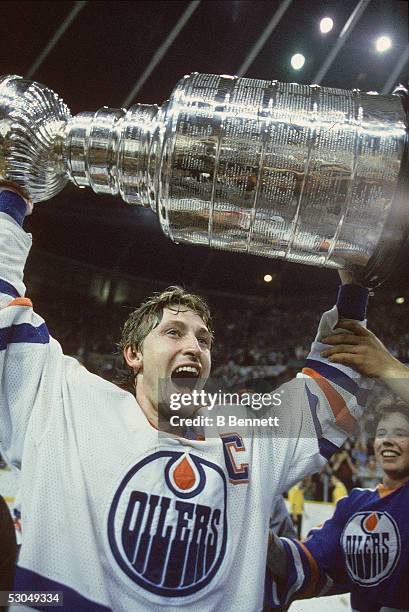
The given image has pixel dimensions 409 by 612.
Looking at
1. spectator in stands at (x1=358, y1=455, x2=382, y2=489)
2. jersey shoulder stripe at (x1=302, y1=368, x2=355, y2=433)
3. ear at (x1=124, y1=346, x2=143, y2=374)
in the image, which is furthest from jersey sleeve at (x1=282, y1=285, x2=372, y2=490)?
ear at (x1=124, y1=346, x2=143, y2=374)

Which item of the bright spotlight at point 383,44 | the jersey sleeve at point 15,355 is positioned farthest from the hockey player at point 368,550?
the bright spotlight at point 383,44

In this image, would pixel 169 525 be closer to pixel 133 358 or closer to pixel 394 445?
pixel 133 358

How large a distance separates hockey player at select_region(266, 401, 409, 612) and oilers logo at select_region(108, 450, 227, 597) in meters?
0.15

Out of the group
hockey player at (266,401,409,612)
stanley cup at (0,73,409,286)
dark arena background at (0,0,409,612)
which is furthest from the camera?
dark arena background at (0,0,409,612)

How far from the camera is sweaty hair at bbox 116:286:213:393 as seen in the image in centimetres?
82

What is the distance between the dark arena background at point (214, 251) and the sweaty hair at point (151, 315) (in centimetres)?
3

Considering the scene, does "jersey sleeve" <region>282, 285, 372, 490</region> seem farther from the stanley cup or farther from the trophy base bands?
the trophy base bands

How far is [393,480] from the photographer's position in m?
0.79

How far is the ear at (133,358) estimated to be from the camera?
82 centimetres

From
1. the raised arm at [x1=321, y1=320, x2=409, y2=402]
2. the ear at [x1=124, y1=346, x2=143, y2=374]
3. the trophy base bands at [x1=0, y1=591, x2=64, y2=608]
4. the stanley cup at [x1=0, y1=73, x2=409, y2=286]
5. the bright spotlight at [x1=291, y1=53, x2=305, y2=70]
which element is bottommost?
the trophy base bands at [x1=0, y1=591, x2=64, y2=608]

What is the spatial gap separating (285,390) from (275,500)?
183 millimetres

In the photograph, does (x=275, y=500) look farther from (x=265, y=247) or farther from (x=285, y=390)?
(x=265, y=247)

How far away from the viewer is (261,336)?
1040mm

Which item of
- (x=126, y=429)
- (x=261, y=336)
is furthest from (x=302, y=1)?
(x=126, y=429)
